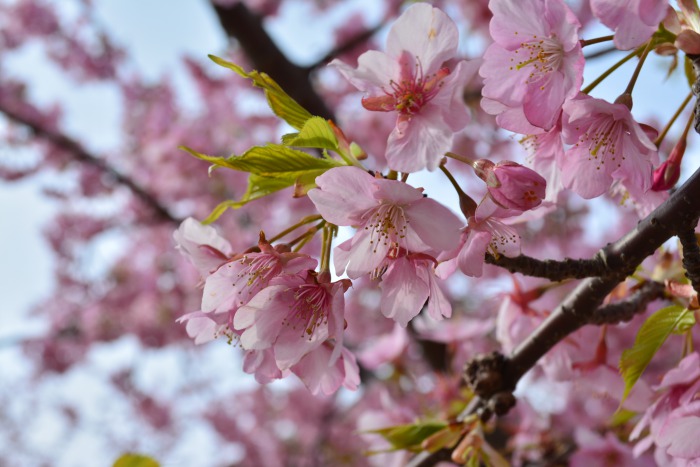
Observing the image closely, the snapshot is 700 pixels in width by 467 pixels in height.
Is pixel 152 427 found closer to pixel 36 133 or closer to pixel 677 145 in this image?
pixel 36 133

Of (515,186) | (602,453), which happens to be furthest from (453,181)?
(602,453)

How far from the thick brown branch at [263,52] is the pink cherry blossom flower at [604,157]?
2159 mm

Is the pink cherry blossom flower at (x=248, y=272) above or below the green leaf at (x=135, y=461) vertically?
above

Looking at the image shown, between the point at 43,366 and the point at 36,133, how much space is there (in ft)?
10.7

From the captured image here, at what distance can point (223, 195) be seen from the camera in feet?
18.1

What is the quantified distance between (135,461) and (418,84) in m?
0.75

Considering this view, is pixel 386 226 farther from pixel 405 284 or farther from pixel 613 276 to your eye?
pixel 613 276

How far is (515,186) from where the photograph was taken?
72cm

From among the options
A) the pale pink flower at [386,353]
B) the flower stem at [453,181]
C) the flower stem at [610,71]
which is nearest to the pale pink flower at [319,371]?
the flower stem at [453,181]

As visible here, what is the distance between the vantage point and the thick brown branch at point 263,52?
2.92 metres

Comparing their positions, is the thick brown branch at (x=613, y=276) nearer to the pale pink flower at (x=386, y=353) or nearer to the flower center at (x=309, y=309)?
the flower center at (x=309, y=309)

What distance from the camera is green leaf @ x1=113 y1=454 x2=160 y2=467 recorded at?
987 mm

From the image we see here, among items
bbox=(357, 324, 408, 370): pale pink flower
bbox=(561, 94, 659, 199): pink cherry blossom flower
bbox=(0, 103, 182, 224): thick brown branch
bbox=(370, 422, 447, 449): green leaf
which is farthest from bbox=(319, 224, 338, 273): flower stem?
bbox=(0, 103, 182, 224): thick brown branch

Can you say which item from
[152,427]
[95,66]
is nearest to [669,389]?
[95,66]
